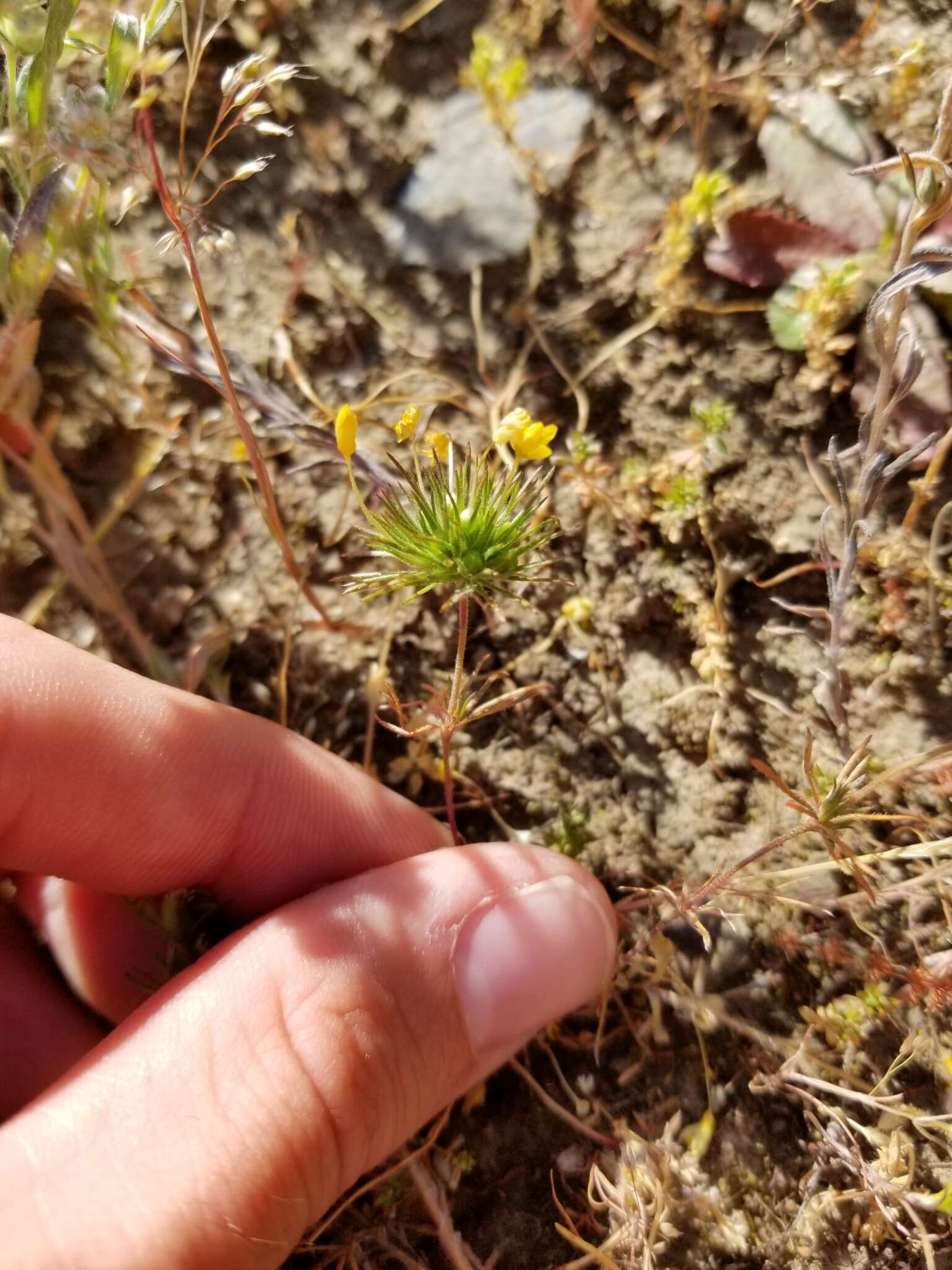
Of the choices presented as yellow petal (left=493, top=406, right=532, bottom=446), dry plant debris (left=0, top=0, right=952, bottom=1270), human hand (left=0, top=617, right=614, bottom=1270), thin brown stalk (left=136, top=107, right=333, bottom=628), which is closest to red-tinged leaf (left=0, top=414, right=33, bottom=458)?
dry plant debris (left=0, top=0, right=952, bottom=1270)

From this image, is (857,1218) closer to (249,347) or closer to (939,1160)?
(939,1160)

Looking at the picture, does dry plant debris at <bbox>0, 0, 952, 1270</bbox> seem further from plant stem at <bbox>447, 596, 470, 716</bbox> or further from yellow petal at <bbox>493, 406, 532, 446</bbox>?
yellow petal at <bbox>493, 406, 532, 446</bbox>

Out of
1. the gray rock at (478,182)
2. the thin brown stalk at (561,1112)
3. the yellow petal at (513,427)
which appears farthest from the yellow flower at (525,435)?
the thin brown stalk at (561,1112)

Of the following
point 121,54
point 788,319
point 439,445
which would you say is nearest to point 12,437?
point 121,54

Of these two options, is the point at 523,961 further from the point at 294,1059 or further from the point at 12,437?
the point at 12,437

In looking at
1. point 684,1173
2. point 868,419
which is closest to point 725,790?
point 684,1173

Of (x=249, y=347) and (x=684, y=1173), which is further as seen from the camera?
(x=249, y=347)
